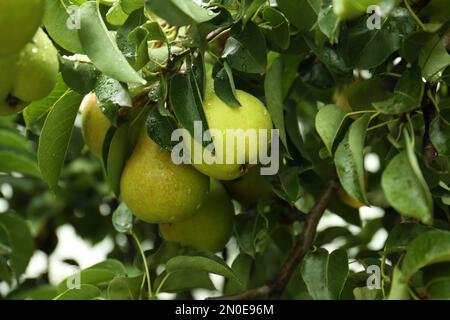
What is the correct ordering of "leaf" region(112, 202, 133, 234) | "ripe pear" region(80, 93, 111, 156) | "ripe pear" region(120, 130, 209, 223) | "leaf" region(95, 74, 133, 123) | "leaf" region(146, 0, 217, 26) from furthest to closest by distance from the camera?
1. "leaf" region(112, 202, 133, 234)
2. "ripe pear" region(80, 93, 111, 156)
3. "ripe pear" region(120, 130, 209, 223)
4. "leaf" region(95, 74, 133, 123)
5. "leaf" region(146, 0, 217, 26)

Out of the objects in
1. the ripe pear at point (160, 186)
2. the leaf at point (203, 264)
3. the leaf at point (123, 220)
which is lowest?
the leaf at point (123, 220)

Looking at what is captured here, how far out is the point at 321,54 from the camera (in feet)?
3.46

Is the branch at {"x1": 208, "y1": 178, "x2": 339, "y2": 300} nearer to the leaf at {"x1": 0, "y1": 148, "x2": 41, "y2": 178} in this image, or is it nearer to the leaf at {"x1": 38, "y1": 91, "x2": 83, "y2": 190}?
the leaf at {"x1": 38, "y1": 91, "x2": 83, "y2": 190}

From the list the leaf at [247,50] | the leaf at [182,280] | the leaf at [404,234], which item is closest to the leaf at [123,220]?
the leaf at [182,280]

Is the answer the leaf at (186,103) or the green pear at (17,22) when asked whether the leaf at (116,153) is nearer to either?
the leaf at (186,103)

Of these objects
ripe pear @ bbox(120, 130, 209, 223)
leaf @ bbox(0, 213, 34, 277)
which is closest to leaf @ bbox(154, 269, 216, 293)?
ripe pear @ bbox(120, 130, 209, 223)

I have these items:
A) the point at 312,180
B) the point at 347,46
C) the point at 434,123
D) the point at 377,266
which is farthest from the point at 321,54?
the point at 312,180

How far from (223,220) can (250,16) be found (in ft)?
1.20

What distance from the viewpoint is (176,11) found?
85 cm

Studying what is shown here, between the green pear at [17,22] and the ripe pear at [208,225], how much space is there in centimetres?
51

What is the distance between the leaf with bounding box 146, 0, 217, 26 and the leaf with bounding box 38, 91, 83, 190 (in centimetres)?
24

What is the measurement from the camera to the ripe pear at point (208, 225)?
3.94ft

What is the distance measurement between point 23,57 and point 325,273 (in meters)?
0.49

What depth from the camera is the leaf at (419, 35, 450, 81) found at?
0.97 meters
